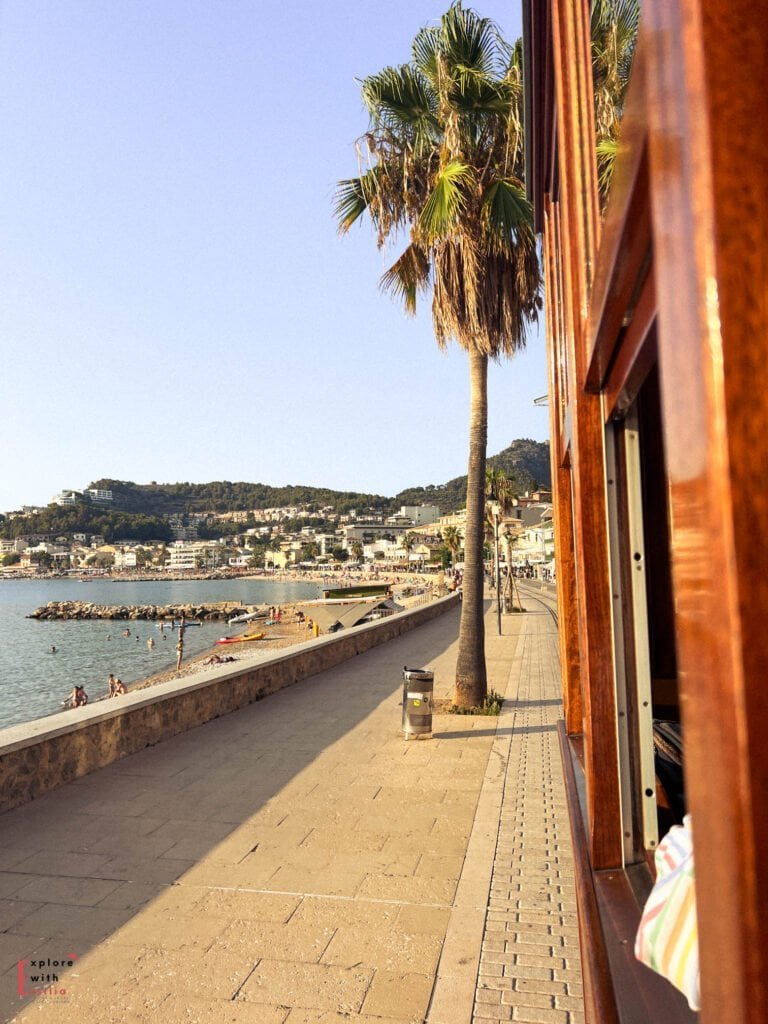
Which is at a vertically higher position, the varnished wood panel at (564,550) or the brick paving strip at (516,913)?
the varnished wood panel at (564,550)

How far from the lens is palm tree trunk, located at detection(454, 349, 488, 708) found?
10.8 m

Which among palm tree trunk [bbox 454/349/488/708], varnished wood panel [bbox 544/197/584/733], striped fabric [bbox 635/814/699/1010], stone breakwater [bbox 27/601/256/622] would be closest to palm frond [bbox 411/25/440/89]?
palm tree trunk [bbox 454/349/488/708]

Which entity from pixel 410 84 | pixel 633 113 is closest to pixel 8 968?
pixel 633 113

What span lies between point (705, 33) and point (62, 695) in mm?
39558

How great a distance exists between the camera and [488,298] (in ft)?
34.2

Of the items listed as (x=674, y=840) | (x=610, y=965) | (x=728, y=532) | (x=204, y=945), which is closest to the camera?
(x=728, y=532)

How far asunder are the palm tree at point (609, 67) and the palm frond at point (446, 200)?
555cm

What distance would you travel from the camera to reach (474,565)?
1116 centimetres

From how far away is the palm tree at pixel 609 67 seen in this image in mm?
3406

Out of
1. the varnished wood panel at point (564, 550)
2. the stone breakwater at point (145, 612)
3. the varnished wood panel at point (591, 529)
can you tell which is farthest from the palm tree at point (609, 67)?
the stone breakwater at point (145, 612)

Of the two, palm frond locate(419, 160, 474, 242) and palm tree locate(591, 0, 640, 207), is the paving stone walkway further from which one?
palm frond locate(419, 160, 474, 242)

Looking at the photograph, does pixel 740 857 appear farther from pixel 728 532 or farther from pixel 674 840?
pixel 674 840

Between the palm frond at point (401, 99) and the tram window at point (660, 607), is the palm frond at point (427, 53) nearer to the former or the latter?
the palm frond at point (401, 99)

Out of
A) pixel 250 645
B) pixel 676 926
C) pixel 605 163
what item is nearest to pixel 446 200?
pixel 605 163
